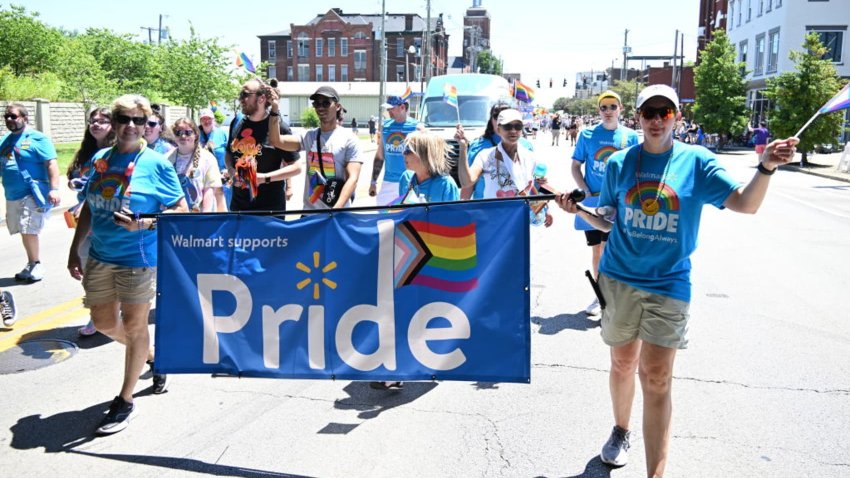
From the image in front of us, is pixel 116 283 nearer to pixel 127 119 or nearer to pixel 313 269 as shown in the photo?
pixel 127 119

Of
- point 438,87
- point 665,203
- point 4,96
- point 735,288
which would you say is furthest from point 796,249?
point 4,96

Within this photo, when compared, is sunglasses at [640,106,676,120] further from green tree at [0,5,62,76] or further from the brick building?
the brick building

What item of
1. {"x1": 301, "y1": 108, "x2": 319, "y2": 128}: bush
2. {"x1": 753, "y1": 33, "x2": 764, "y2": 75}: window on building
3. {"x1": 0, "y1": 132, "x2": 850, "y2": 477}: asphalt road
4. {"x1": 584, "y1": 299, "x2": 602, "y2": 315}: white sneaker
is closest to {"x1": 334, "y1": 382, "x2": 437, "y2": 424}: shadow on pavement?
{"x1": 0, "y1": 132, "x2": 850, "y2": 477}: asphalt road

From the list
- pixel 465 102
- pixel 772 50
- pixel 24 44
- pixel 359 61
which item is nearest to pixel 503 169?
pixel 465 102

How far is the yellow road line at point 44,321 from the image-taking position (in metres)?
6.49

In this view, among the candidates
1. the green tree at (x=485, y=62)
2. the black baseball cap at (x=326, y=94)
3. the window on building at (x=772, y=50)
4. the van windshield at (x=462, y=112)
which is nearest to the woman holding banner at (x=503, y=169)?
the black baseball cap at (x=326, y=94)

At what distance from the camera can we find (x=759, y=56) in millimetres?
49562

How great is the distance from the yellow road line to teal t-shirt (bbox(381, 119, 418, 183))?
3.91 meters

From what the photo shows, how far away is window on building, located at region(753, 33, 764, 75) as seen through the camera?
48.8 metres

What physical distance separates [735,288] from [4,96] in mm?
29621

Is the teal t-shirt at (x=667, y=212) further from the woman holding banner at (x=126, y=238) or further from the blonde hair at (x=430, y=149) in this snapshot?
the woman holding banner at (x=126, y=238)

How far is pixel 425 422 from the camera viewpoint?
4777 mm

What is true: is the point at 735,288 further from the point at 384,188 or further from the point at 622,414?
the point at 622,414

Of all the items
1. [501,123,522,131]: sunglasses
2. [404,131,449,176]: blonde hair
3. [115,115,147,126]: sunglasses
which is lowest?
[404,131,449,176]: blonde hair
